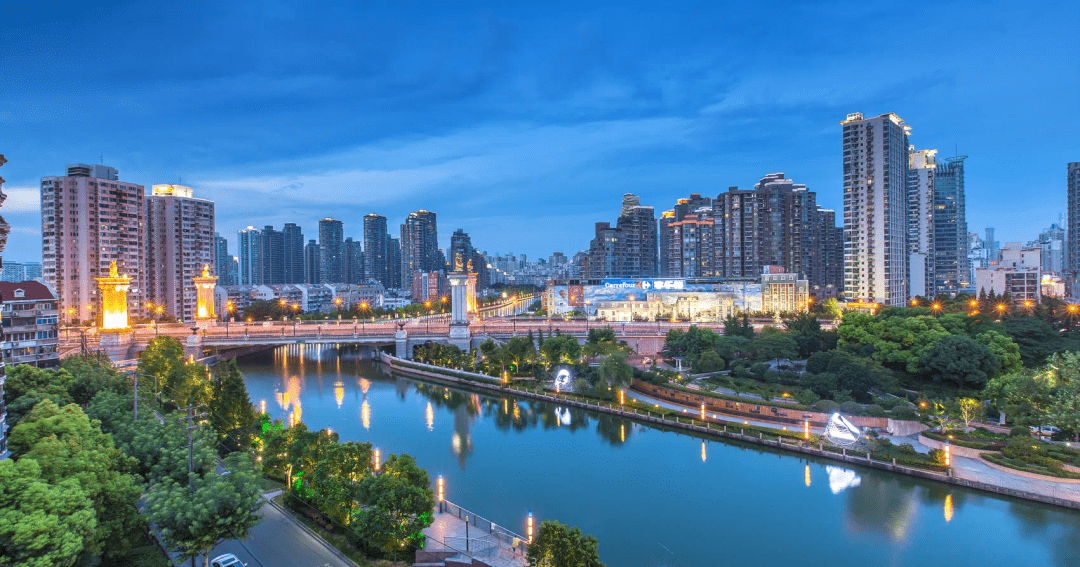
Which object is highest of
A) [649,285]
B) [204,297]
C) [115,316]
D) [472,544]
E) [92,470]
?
[649,285]

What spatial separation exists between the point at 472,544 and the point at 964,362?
60.2ft

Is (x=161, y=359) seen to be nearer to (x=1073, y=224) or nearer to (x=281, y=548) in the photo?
(x=281, y=548)

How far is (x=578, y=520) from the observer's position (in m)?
12.9

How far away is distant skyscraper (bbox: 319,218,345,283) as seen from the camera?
114m

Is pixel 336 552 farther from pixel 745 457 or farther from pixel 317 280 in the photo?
pixel 317 280

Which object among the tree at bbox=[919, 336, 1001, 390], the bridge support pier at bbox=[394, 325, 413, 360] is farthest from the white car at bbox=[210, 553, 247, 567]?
the bridge support pier at bbox=[394, 325, 413, 360]

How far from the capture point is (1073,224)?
6097cm

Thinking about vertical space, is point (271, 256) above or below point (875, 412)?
above

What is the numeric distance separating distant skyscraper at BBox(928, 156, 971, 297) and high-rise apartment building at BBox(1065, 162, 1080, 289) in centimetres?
993

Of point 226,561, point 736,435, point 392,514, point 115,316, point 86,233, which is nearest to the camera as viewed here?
point 226,561

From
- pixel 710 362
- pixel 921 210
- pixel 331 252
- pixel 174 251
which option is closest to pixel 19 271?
pixel 174 251

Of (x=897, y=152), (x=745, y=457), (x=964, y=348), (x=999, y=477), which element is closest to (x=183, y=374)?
(x=745, y=457)

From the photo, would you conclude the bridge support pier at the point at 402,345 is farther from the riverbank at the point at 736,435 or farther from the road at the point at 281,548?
the road at the point at 281,548

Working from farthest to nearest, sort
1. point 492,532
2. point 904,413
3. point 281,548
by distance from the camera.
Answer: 1. point 904,413
2. point 492,532
3. point 281,548
